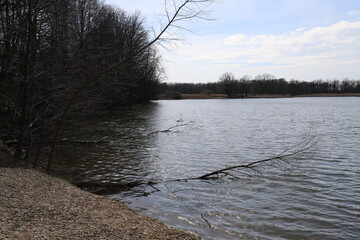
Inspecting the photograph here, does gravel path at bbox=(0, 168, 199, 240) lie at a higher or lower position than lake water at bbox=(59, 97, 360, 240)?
higher

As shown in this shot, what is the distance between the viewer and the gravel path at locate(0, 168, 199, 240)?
548 centimetres

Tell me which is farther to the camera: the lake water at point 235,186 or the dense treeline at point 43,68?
the dense treeline at point 43,68

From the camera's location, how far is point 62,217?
626 cm

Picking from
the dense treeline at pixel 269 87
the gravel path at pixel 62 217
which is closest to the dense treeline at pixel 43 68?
the gravel path at pixel 62 217

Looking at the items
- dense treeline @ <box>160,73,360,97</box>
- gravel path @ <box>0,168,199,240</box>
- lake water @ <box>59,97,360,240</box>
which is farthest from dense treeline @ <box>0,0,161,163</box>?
dense treeline @ <box>160,73,360,97</box>

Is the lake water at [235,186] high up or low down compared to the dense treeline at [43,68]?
down

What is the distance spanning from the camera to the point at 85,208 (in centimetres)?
710

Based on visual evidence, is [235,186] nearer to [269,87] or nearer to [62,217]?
[62,217]

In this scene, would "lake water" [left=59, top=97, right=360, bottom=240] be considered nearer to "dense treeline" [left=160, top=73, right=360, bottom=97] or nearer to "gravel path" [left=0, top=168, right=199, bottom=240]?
"gravel path" [left=0, top=168, right=199, bottom=240]

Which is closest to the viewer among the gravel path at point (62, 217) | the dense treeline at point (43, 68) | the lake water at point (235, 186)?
the gravel path at point (62, 217)

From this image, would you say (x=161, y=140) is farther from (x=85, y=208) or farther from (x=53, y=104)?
(x=85, y=208)

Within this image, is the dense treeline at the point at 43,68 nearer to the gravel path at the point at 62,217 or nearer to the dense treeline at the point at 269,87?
the gravel path at the point at 62,217

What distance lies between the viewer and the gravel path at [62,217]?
5.48 m

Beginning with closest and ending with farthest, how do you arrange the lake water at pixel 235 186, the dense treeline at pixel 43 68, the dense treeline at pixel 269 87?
the lake water at pixel 235 186, the dense treeline at pixel 43 68, the dense treeline at pixel 269 87
